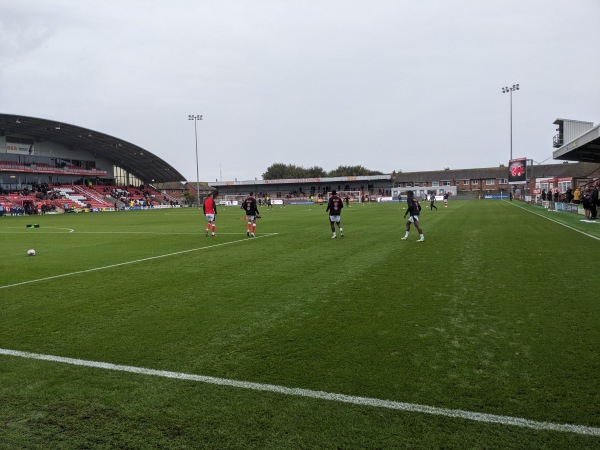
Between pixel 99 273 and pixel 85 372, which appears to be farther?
pixel 99 273

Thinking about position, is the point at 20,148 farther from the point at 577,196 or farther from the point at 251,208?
the point at 577,196

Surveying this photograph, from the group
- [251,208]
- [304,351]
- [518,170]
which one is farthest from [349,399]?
[518,170]

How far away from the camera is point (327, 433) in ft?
10.4

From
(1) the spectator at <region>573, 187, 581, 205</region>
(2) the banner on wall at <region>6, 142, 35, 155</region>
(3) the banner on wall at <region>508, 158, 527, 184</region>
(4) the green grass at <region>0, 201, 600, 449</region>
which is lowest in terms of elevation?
(4) the green grass at <region>0, 201, 600, 449</region>

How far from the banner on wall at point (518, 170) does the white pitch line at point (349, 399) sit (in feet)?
194

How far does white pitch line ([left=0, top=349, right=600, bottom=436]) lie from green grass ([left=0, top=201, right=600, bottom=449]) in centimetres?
7

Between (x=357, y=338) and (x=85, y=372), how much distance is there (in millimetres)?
2985

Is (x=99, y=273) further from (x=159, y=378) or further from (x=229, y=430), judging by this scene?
(x=229, y=430)

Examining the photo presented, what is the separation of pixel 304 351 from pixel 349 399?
46.5 inches

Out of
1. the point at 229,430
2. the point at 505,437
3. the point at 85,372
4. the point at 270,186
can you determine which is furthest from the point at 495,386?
the point at 270,186

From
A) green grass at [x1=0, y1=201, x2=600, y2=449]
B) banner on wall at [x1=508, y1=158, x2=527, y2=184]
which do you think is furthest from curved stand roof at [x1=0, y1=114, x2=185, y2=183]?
banner on wall at [x1=508, y1=158, x2=527, y2=184]

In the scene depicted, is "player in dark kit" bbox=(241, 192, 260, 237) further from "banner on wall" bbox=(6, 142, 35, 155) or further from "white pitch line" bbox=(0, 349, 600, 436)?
"banner on wall" bbox=(6, 142, 35, 155)

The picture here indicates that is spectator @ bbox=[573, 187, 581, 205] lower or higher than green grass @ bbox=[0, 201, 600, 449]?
higher

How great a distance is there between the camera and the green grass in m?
3.22
